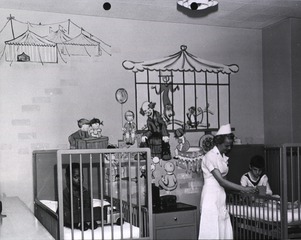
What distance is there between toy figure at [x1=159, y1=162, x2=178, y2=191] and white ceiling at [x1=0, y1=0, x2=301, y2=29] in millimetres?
1972

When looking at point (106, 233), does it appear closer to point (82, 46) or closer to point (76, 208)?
point (76, 208)

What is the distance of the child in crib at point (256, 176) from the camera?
5914mm

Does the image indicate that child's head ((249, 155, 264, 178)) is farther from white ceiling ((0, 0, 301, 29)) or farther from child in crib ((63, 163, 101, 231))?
child in crib ((63, 163, 101, 231))

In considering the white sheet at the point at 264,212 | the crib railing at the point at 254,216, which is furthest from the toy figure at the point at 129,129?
the white sheet at the point at 264,212

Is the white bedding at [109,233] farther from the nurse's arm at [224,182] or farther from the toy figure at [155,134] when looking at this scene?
the toy figure at [155,134]

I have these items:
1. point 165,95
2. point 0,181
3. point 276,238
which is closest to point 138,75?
point 165,95

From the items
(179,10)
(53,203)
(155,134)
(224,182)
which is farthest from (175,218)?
(179,10)

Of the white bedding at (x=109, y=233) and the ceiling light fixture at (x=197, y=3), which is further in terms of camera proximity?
the ceiling light fixture at (x=197, y=3)

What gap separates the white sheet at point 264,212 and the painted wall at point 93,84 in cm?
127

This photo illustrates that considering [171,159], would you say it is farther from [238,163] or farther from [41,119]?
[41,119]

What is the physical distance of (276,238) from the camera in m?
5.00

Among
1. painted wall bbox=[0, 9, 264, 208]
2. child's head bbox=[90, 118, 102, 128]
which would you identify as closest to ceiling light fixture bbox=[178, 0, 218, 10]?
painted wall bbox=[0, 9, 264, 208]

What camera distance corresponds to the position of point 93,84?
5992 mm

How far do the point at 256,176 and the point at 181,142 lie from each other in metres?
1.10
